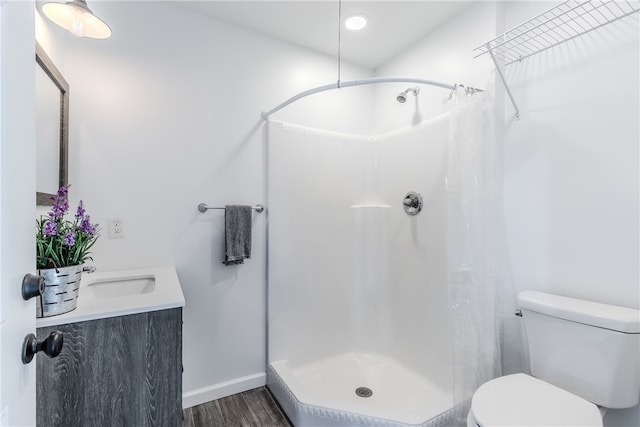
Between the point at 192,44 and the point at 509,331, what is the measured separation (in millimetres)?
2559

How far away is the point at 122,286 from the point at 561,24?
2532 millimetres

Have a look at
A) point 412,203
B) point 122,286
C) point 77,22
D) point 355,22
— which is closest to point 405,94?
point 355,22

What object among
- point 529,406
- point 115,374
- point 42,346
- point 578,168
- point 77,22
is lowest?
point 529,406

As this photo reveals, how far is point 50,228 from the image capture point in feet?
3.06

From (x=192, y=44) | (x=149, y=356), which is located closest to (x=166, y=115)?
(x=192, y=44)

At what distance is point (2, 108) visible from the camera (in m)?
0.49

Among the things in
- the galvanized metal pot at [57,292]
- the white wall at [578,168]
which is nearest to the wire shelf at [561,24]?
the white wall at [578,168]

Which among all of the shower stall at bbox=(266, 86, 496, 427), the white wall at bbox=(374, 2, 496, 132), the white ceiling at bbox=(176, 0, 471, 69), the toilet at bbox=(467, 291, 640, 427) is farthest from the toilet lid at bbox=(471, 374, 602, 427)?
the white ceiling at bbox=(176, 0, 471, 69)

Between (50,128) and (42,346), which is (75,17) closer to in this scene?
(50,128)

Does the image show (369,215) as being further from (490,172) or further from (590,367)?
(590,367)

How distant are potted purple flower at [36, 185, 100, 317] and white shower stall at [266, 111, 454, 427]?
1.17 metres

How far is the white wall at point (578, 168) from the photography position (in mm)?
1225

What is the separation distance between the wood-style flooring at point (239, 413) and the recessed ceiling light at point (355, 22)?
257 cm

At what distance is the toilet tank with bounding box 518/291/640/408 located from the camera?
1.12m
